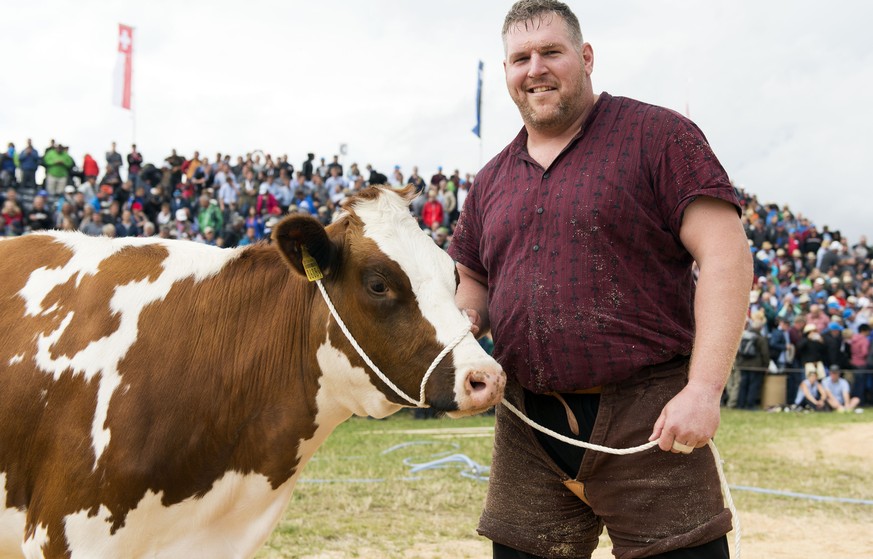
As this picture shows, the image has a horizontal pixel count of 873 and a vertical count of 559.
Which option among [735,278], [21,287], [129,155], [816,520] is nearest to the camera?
[735,278]

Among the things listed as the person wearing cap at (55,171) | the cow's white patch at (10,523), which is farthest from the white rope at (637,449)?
the person wearing cap at (55,171)

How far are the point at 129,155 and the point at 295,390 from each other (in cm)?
2039

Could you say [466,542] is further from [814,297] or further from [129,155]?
[814,297]

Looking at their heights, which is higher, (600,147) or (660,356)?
(600,147)

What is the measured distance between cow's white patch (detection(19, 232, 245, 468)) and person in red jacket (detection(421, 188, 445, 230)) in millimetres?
18741

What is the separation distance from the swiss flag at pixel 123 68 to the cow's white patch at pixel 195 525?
924 inches

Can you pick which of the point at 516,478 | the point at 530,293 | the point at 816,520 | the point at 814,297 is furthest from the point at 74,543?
the point at 814,297

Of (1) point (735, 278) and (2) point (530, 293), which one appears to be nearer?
(1) point (735, 278)

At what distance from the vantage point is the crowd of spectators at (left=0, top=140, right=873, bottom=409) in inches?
728

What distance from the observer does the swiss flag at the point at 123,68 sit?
80.9ft

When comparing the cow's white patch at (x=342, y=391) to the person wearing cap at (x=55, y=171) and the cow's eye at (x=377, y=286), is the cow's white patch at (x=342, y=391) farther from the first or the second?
the person wearing cap at (x=55, y=171)

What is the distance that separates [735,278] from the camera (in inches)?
108

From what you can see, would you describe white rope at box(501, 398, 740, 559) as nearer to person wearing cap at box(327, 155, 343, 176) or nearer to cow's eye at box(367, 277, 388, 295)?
cow's eye at box(367, 277, 388, 295)

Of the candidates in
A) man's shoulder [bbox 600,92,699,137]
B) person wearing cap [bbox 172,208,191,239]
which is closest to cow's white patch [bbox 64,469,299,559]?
man's shoulder [bbox 600,92,699,137]
